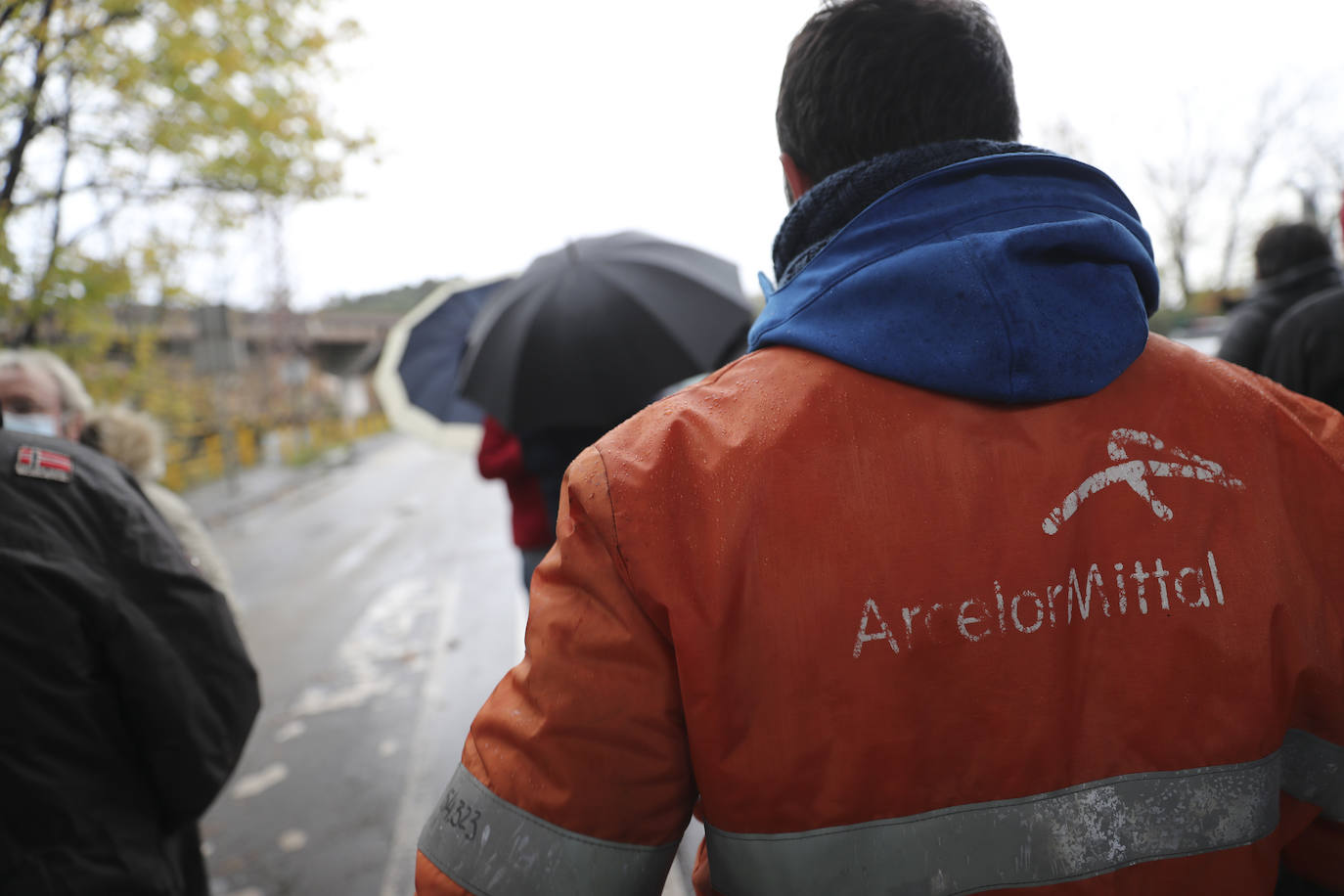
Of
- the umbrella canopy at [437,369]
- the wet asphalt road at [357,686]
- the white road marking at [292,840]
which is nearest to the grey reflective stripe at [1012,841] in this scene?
the wet asphalt road at [357,686]

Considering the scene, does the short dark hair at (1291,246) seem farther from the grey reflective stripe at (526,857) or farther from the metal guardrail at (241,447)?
the metal guardrail at (241,447)

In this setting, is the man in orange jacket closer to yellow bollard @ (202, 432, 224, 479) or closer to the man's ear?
the man's ear

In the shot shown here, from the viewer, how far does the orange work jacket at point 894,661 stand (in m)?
0.94

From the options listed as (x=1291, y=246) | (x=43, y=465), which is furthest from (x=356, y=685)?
(x=1291, y=246)

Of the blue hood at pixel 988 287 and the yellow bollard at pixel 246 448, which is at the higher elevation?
the blue hood at pixel 988 287

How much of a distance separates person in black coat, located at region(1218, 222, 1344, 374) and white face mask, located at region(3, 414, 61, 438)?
4.57 meters

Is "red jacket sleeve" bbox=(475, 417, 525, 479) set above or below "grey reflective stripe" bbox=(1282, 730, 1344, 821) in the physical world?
below

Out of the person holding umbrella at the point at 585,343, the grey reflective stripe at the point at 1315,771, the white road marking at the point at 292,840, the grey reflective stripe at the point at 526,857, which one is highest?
the person holding umbrella at the point at 585,343

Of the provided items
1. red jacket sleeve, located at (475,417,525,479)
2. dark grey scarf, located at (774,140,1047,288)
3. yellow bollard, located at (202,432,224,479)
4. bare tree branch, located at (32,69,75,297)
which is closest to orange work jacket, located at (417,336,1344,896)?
dark grey scarf, located at (774,140,1047,288)

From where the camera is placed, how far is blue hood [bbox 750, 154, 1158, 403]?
→ 0.95 m

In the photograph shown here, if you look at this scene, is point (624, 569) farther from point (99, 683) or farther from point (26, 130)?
point (26, 130)

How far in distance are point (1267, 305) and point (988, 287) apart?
12.1 ft

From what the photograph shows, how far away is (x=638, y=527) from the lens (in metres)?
0.95

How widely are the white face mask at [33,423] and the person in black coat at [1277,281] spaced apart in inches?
180
